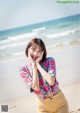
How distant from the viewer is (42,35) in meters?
1.68

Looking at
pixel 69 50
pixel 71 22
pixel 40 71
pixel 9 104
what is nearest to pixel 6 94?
pixel 9 104

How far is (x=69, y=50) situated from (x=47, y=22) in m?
0.22

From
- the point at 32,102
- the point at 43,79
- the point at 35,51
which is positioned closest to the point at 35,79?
the point at 43,79

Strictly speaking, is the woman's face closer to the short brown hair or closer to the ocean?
the short brown hair

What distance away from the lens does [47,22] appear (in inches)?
65.8

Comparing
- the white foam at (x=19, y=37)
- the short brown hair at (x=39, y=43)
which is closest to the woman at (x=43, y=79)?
the short brown hair at (x=39, y=43)

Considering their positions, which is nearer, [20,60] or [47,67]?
[47,67]

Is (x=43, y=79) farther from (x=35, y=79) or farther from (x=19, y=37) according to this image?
(x=19, y=37)

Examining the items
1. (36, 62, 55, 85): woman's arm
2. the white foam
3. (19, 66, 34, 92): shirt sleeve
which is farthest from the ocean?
(36, 62, 55, 85): woman's arm

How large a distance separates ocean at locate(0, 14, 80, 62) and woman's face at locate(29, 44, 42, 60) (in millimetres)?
126

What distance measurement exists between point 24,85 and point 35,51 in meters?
0.27

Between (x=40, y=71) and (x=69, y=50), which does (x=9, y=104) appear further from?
(x=69, y=50)

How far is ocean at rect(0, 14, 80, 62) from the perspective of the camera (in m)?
1.66

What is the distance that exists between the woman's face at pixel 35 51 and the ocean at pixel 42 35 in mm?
126
